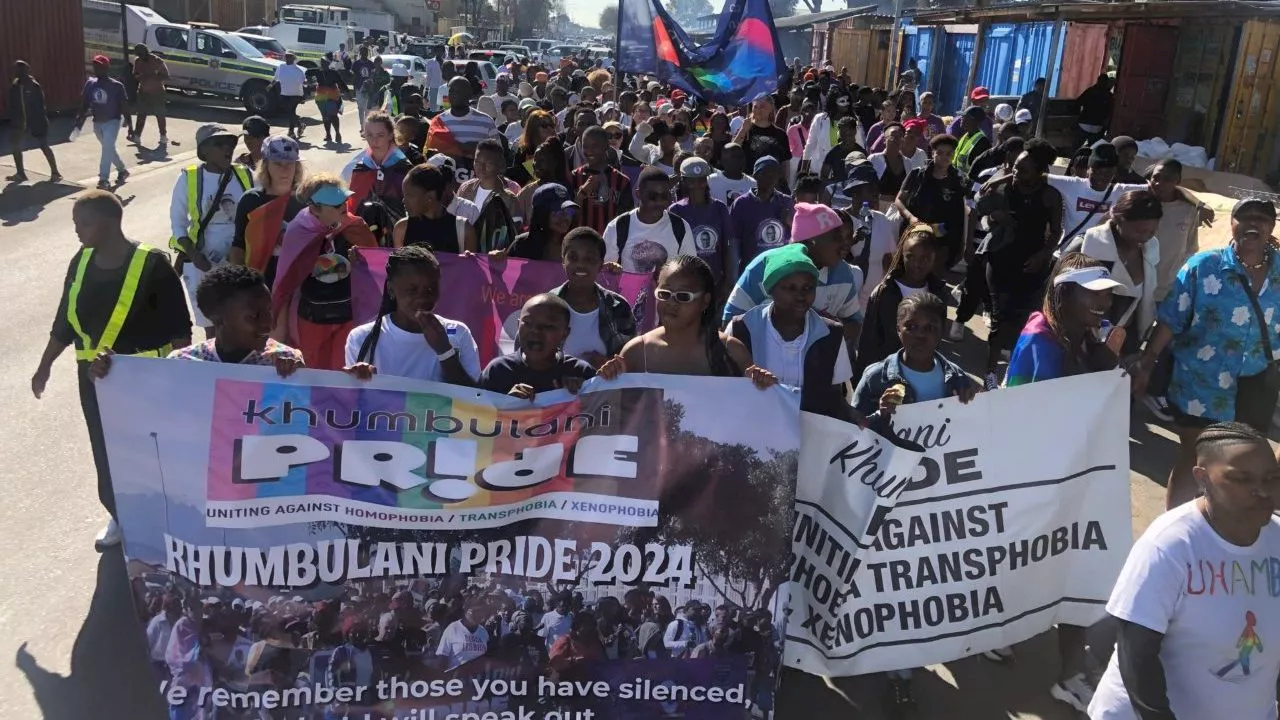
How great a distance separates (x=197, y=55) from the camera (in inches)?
1058

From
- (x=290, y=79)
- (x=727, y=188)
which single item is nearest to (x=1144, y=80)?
(x=727, y=188)

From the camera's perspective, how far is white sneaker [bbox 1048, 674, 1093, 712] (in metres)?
4.08

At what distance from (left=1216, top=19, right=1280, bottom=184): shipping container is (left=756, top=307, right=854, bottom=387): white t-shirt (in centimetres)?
1378

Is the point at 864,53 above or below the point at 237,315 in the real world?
above

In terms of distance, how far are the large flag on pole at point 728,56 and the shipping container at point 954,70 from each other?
46.1ft

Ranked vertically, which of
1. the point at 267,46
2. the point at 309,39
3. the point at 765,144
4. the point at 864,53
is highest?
the point at 864,53

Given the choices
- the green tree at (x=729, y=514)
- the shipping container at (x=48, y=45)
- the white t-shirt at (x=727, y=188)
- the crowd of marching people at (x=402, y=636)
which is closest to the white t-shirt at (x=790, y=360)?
the green tree at (x=729, y=514)

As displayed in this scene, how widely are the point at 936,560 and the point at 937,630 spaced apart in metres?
0.27

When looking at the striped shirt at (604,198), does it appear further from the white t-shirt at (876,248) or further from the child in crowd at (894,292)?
the child in crowd at (894,292)

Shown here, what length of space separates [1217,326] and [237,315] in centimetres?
419

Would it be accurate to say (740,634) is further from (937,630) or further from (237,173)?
(237,173)

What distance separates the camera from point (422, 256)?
406 cm

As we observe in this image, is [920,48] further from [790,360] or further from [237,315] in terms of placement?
[237,315]

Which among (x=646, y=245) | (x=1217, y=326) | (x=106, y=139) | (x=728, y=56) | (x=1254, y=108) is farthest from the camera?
(x=106, y=139)
